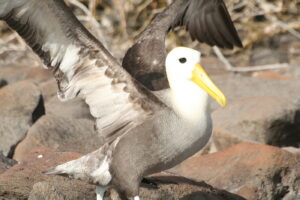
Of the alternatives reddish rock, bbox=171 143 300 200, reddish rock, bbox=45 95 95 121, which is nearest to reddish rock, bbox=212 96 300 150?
reddish rock, bbox=171 143 300 200

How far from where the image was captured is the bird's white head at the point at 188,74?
20.7 feet

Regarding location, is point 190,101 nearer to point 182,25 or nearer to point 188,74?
point 188,74

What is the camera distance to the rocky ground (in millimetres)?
6570

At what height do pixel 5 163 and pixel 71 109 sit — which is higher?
pixel 5 163

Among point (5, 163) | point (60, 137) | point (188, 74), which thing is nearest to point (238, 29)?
point (60, 137)

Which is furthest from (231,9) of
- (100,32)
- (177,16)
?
Answer: (177,16)

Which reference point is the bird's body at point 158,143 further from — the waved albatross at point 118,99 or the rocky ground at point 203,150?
the rocky ground at point 203,150

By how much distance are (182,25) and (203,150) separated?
4.45 feet

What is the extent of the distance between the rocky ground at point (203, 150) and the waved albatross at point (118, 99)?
1.24ft

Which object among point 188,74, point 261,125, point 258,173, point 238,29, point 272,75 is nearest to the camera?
point 188,74

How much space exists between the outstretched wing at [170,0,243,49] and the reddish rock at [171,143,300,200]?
1.14 metres

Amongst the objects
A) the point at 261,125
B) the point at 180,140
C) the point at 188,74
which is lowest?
the point at 261,125

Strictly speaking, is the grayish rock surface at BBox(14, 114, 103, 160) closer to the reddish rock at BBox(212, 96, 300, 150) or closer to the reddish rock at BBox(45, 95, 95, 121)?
Result: the reddish rock at BBox(45, 95, 95, 121)

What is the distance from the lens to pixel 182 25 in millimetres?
8297
